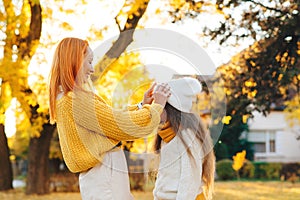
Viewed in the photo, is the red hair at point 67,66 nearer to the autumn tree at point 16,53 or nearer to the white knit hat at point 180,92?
the white knit hat at point 180,92

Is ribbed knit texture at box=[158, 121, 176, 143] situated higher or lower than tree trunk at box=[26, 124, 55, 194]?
higher

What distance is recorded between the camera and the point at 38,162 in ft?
46.8

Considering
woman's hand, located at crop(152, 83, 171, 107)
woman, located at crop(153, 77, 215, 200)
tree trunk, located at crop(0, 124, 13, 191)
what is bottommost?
tree trunk, located at crop(0, 124, 13, 191)

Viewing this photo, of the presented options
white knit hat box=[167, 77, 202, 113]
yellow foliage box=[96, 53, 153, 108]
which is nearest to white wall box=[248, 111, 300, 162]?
yellow foliage box=[96, 53, 153, 108]

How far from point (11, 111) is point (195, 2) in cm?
454

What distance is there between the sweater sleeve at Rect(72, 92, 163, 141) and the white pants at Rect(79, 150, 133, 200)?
0.48 feet

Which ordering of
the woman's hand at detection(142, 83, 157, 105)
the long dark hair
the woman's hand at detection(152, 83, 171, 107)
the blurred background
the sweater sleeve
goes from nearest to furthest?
the sweater sleeve < the woman's hand at detection(152, 83, 171, 107) < the woman's hand at detection(142, 83, 157, 105) < the long dark hair < the blurred background

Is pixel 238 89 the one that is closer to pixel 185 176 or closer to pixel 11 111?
pixel 11 111

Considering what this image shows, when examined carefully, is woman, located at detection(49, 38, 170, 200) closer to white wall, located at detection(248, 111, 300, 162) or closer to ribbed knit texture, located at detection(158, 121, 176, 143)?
ribbed knit texture, located at detection(158, 121, 176, 143)

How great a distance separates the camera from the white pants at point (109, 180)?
3.45m

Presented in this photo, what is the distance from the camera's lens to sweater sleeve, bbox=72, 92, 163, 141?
340cm

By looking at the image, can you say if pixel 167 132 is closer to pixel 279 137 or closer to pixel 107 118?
pixel 107 118

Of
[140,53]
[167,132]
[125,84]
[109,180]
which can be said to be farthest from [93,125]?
[140,53]

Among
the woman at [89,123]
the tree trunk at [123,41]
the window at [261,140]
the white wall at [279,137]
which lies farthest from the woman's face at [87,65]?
the window at [261,140]
